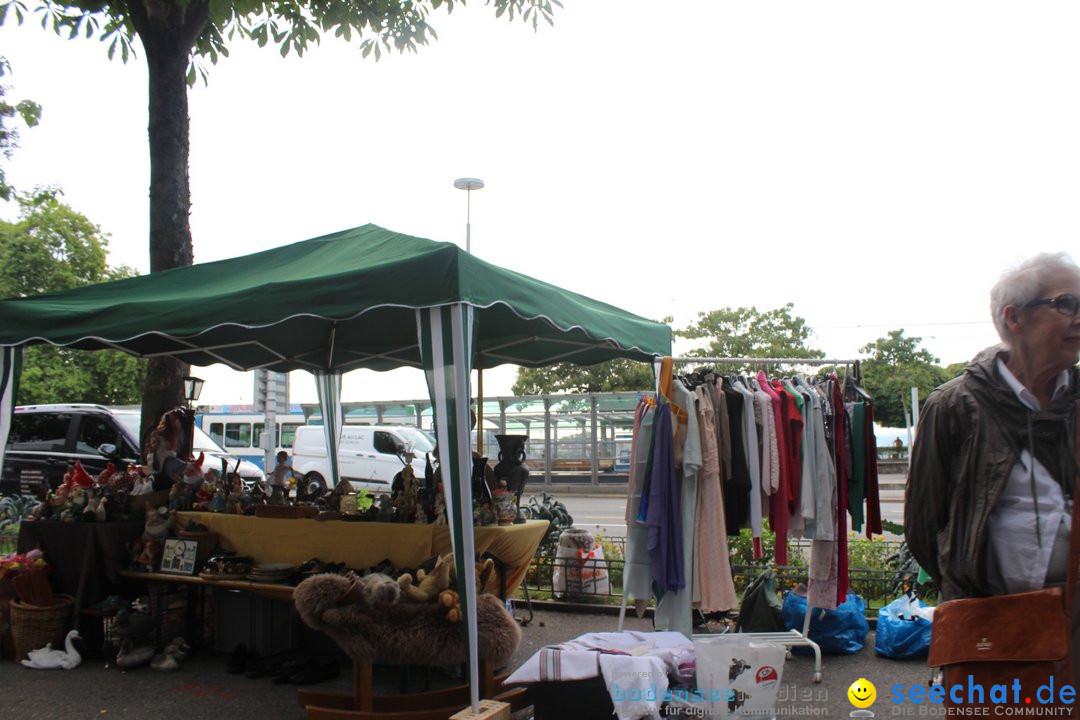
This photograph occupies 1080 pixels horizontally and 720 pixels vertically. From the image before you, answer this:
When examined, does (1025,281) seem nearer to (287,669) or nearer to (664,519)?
(664,519)

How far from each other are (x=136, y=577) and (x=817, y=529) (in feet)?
15.7

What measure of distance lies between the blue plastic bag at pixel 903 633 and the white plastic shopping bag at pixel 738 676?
1687 mm

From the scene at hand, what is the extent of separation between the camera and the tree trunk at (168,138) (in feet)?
23.8

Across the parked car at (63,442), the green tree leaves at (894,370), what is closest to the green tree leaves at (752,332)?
the green tree leaves at (894,370)

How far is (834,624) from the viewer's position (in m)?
5.24

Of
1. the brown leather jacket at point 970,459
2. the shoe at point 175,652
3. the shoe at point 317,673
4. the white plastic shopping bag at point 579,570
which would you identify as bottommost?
the shoe at point 317,673

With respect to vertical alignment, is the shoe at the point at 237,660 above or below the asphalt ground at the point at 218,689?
above

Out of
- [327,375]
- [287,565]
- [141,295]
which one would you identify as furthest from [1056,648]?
[327,375]

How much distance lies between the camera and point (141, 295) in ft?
16.8

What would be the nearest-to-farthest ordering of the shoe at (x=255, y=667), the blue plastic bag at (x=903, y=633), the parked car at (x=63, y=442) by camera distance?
the shoe at (x=255, y=667)
the blue plastic bag at (x=903, y=633)
the parked car at (x=63, y=442)

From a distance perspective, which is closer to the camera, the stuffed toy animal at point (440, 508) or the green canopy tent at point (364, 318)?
the green canopy tent at point (364, 318)

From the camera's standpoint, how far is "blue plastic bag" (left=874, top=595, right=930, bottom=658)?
5078mm

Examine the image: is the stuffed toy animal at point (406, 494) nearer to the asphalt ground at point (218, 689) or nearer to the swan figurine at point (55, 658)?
the asphalt ground at point (218, 689)

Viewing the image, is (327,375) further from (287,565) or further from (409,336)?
(287,565)
